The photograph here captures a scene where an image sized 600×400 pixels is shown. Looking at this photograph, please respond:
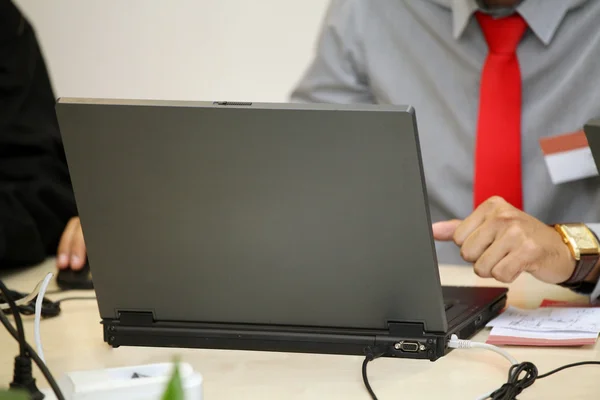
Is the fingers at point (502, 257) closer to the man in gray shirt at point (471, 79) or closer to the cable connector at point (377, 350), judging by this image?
the cable connector at point (377, 350)

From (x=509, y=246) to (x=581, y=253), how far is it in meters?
0.13

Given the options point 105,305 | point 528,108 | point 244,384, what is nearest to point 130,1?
point 528,108

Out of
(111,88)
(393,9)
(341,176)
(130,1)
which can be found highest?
(341,176)

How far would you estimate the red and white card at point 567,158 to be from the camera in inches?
60.2

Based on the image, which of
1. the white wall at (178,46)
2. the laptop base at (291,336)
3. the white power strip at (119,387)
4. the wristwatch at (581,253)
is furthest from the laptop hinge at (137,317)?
the white wall at (178,46)

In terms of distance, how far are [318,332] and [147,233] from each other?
0.23m

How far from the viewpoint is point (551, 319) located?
1.08 metres

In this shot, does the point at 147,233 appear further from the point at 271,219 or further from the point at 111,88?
the point at 111,88

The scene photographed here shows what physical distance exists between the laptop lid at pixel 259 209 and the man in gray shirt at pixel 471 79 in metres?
0.79

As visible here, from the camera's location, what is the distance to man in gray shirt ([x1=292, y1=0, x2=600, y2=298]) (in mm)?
1588

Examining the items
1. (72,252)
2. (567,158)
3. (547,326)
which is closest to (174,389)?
(547,326)

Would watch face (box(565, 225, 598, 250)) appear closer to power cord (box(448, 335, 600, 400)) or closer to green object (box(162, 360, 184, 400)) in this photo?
power cord (box(448, 335, 600, 400))

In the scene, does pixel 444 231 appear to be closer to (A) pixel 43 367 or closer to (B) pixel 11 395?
(A) pixel 43 367

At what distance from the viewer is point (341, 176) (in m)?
0.87
